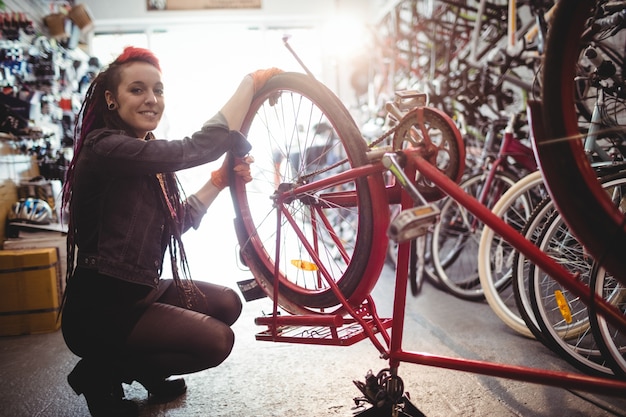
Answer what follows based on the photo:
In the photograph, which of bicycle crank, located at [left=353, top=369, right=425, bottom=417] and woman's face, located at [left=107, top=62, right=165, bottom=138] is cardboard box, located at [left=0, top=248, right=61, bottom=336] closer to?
woman's face, located at [left=107, top=62, right=165, bottom=138]

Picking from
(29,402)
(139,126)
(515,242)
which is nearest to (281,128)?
(139,126)

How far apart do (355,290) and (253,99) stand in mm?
747

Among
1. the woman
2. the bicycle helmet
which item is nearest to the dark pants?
the woman

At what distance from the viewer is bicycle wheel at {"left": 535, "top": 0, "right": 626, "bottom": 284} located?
83 centimetres

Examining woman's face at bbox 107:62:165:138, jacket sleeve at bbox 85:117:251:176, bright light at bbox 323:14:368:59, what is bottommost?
jacket sleeve at bbox 85:117:251:176

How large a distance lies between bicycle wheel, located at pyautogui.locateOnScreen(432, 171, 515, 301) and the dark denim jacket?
152cm

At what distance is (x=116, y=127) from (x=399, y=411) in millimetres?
1199

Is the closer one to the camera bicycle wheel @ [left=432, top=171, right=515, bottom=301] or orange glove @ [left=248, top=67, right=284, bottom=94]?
orange glove @ [left=248, top=67, right=284, bottom=94]

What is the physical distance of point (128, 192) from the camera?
131 cm

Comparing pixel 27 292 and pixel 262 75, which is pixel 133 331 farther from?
pixel 27 292

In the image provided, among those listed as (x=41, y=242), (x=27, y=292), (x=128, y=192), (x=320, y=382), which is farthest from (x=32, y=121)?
(x=320, y=382)

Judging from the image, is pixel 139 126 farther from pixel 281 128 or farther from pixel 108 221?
pixel 281 128

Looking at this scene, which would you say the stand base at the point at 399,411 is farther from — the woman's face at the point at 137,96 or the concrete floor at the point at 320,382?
the woman's face at the point at 137,96

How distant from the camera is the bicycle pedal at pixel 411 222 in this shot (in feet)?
2.82
